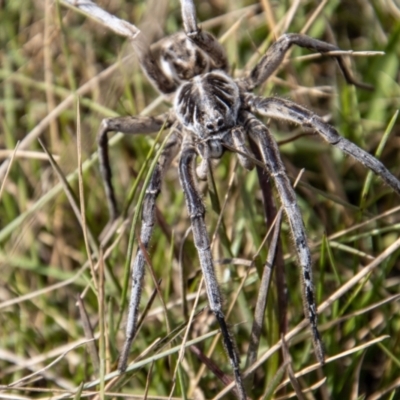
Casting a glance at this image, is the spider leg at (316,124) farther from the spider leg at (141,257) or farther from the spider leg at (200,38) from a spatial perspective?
the spider leg at (141,257)

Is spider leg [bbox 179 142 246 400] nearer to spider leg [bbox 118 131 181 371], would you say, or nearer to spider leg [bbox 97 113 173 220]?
spider leg [bbox 118 131 181 371]

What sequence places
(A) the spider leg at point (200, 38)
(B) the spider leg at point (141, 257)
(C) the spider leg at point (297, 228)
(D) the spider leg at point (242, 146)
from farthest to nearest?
(A) the spider leg at point (200, 38), (D) the spider leg at point (242, 146), (B) the spider leg at point (141, 257), (C) the spider leg at point (297, 228)

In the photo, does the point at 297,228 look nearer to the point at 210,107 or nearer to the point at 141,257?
the point at 141,257

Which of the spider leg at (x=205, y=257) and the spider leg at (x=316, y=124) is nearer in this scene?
the spider leg at (x=205, y=257)

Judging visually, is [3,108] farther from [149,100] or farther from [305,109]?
Answer: [305,109]

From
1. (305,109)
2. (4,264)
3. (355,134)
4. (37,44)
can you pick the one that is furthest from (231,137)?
(37,44)

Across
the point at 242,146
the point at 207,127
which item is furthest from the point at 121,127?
the point at 242,146

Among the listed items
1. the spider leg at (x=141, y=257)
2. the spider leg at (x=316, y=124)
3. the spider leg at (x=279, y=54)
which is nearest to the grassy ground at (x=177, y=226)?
the spider leg at (x=141, y=257)
